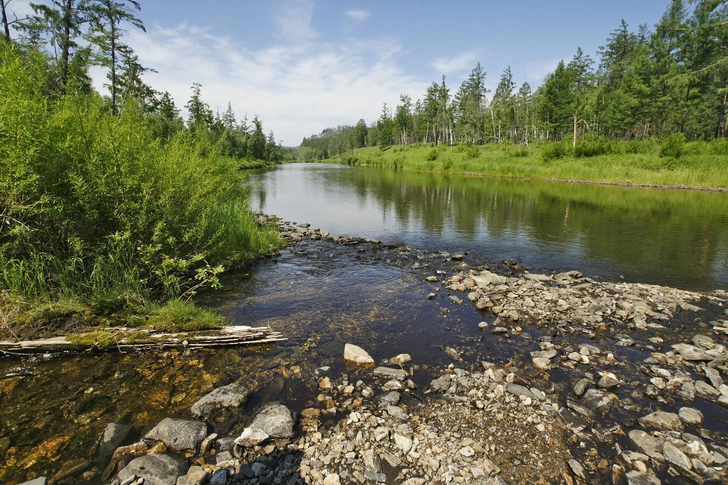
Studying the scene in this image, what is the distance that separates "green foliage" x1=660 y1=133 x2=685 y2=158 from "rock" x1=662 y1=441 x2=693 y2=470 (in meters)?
56.7

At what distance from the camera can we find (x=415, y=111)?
143375 mm

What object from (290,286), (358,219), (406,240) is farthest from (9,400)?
(358,219)

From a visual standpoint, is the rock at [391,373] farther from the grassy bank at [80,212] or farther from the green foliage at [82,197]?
the green foliage at [82,197]

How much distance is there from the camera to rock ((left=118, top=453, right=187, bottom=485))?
4.55 meters

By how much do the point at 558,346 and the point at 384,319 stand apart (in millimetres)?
4292

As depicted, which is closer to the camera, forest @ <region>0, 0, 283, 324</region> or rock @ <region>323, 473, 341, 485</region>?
rock @ <region>323, 473, 341, 485</region>

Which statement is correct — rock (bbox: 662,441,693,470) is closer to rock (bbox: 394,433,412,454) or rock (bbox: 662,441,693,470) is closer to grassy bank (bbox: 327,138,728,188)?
rock (bbox: 394,433,412,454)

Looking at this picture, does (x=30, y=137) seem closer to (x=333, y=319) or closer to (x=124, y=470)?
(x=124, y=470)

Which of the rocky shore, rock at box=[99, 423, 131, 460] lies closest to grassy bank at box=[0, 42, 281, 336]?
rock at box=[99, 423, 131, 460]

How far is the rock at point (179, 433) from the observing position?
17.1 ft

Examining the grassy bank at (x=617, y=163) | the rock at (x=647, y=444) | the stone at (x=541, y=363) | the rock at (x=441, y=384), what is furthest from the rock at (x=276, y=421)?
the grassy bank at (x=617, y=163)

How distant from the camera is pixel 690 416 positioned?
19.2ft

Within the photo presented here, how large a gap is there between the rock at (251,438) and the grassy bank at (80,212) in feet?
12.2

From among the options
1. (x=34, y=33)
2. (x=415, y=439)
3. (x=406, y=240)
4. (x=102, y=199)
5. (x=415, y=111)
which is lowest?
(x=415, y=439)
